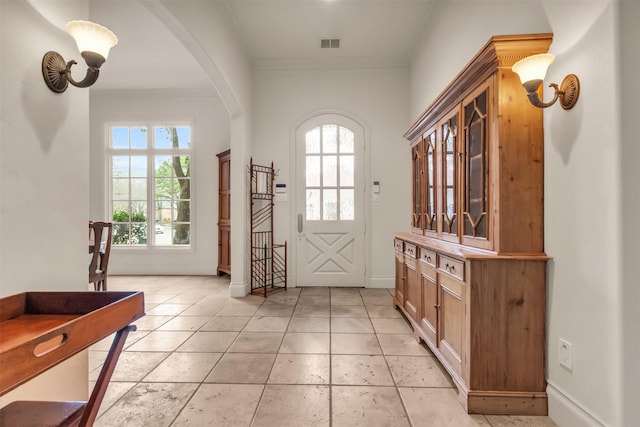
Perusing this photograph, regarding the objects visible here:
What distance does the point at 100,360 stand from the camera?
7.80 feet

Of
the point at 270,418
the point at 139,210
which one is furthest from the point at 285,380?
the point at 139,210

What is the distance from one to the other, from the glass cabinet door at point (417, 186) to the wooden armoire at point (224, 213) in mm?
3235

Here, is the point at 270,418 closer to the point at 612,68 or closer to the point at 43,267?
the point at 43,267

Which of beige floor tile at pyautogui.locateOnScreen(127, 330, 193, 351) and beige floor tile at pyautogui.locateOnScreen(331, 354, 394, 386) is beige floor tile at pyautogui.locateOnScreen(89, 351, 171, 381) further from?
beige floor tile at pyautogui.locateOnScreen(331, 354, 394, 386)

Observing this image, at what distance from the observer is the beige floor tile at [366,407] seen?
1.65 meters

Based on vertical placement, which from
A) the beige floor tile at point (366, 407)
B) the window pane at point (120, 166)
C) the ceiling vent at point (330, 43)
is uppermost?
the ceiling vent at point (330, 43)

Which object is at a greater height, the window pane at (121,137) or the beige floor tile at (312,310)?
the window pane at (121,137)

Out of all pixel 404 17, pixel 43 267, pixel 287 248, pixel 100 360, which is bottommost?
pixel 100 360

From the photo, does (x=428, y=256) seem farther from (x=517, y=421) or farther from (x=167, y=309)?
(x=167, y=309)

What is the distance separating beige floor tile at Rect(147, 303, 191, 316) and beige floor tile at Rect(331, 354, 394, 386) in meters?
2.09

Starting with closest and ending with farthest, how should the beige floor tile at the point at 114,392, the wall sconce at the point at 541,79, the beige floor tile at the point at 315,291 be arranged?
the wall sconce at the point at 541,79 → the beige floor tile at the point at 114,392 → the beige floor tile at the point at 315,291

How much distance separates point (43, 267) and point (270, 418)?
4.52ft

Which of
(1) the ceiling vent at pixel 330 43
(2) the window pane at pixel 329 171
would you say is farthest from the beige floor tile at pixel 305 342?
(1) the ceiling vent at pixel 330 43

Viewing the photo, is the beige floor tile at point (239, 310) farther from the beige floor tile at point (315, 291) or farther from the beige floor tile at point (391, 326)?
the beige floor tile at point (391, 326)
